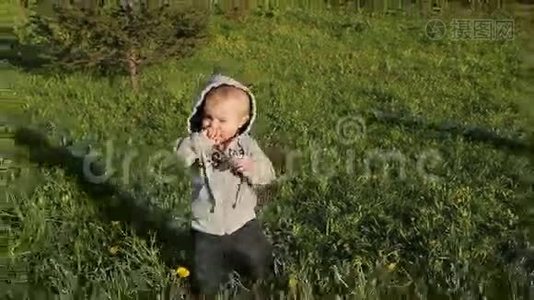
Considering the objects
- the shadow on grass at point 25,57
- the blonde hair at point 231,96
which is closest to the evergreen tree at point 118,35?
the shadow on grass at point 25,57

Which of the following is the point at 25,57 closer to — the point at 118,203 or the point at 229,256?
the point at 118,203

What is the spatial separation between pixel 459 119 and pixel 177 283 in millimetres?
1428

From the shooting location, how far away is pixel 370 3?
189 inches

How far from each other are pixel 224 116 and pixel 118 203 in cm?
85

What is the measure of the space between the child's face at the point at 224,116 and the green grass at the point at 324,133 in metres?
0.43

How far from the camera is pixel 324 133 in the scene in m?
4.89

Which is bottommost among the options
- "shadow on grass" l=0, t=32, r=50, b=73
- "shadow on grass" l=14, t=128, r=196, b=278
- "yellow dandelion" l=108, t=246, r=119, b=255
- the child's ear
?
"yellow dandelion" l=108, t=246, r=119, b=255

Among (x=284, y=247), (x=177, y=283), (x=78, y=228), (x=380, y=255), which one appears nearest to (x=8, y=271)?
(x=78, y=228)

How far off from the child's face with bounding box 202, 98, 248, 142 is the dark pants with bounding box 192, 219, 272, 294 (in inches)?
14.2

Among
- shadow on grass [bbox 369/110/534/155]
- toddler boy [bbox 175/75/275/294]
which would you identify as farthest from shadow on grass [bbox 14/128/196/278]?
shadow on grass [bbox 369/110/534/155]

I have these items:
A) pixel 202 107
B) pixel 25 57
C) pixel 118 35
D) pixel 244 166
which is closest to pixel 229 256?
pixel 244 166

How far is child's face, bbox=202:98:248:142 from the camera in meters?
4.25

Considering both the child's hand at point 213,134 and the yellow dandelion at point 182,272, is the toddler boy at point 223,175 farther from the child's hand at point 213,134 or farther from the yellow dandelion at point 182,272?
the yellow dandelion at point 182,272

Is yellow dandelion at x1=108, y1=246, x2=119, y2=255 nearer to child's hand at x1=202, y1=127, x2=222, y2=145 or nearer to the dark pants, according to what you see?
the dark pants
